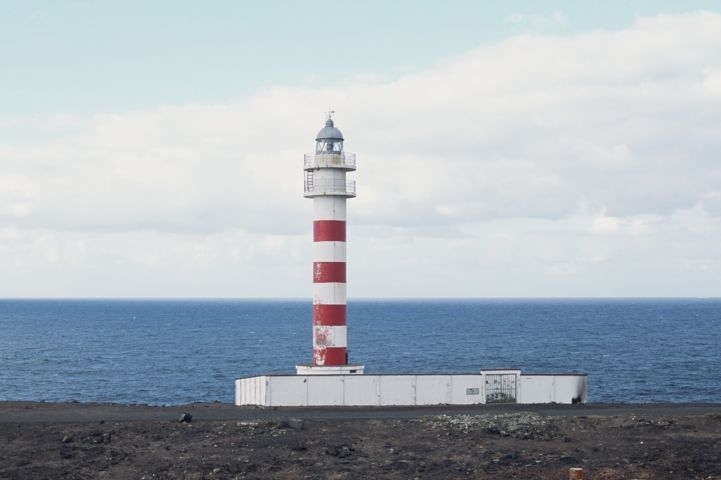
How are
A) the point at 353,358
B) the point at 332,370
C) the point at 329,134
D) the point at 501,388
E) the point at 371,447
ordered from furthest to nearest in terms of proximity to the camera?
the point at 353,358
the point at 329,134
the point at 332,370
the point at 501,388
the point at 371,447

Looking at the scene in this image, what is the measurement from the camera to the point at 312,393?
37500 millimetres

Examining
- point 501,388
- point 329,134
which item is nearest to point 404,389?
point 501,388

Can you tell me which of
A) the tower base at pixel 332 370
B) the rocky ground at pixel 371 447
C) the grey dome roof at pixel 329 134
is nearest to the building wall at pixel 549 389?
the rocky ground at pixel 371 447

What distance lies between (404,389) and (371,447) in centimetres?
1024

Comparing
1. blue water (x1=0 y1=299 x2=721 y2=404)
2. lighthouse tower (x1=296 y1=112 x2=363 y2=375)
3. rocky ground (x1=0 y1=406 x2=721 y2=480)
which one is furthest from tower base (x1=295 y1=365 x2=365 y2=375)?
blue water (x1=0 y1=299 x2=721 y2=404)

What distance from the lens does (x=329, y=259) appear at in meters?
41.4

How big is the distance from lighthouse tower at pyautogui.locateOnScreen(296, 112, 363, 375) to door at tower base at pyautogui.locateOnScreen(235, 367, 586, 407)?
10.2ft

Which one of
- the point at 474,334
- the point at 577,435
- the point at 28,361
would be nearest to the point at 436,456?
the point at 577,435

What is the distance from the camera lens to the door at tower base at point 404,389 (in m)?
37.3

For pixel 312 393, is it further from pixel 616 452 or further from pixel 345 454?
pixel 616 452

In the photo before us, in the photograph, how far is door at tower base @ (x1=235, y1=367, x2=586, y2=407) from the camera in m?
37.3

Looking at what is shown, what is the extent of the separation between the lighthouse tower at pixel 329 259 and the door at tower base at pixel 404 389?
3123 mm

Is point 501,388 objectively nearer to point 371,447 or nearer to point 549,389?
point 549,389

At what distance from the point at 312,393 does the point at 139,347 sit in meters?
92.1
